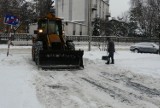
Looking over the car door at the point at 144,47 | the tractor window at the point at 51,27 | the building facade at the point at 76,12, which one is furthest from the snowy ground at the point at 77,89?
the building facade at the point at 76,12

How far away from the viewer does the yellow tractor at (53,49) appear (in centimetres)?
1761

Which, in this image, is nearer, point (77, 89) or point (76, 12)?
point (77, 89)

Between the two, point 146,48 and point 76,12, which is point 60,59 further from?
point 76,12

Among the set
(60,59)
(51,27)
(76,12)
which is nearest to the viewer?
(60,59)

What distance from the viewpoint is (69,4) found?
243 feet

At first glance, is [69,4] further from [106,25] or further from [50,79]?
[50,79]

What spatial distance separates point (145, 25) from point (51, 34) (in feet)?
190

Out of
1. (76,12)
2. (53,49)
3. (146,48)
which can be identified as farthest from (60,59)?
(76,12)

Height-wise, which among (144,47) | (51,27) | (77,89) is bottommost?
(77,89)

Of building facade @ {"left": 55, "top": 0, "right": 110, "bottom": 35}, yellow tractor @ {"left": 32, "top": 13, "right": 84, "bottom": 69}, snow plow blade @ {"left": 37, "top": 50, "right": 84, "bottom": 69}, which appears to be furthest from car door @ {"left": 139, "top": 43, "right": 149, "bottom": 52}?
building facade @ {"left": 55, "top": 0, "right": 110, "bottom": 35}

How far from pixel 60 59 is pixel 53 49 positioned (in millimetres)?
1289

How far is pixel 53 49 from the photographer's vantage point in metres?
18.9

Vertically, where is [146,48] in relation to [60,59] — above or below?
below

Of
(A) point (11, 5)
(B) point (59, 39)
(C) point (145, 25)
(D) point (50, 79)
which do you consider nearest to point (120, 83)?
(D) point (50, 79)
